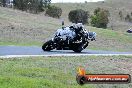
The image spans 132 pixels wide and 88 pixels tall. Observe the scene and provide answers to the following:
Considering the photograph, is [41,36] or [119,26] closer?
[41,36]

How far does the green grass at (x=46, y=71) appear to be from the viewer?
40.0ft

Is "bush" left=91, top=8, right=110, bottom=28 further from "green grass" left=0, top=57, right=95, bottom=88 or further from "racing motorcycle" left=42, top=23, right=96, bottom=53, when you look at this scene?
"green grass" left=0, top=57, right=95, bottom=88

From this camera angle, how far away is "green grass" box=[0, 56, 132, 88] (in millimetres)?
12188

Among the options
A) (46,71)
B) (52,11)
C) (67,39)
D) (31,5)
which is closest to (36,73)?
(46,71)

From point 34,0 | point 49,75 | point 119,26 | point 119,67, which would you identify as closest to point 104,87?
point 49,75

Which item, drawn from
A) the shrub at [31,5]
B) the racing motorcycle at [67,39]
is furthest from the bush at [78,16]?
the racing motorcycle at [67,39]

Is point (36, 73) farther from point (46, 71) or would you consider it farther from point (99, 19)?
point (99, 19)

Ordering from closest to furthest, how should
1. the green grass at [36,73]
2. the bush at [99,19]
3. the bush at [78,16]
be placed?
the green grass at [36,73] < the bush at [99,19] < the bush at [78,16]

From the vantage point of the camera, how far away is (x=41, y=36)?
176 ft

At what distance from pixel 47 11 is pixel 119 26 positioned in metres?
27.7

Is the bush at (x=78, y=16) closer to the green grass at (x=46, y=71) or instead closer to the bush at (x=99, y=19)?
the bush at (x=99, y=19)

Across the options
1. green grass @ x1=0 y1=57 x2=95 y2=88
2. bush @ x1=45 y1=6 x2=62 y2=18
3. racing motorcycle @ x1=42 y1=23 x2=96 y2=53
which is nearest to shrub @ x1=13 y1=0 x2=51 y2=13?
bush @ x1=45 y1=6 x2=62 y2=18

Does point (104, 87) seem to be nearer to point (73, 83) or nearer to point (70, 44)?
point (73, 83)

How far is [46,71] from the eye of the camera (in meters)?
14.6
